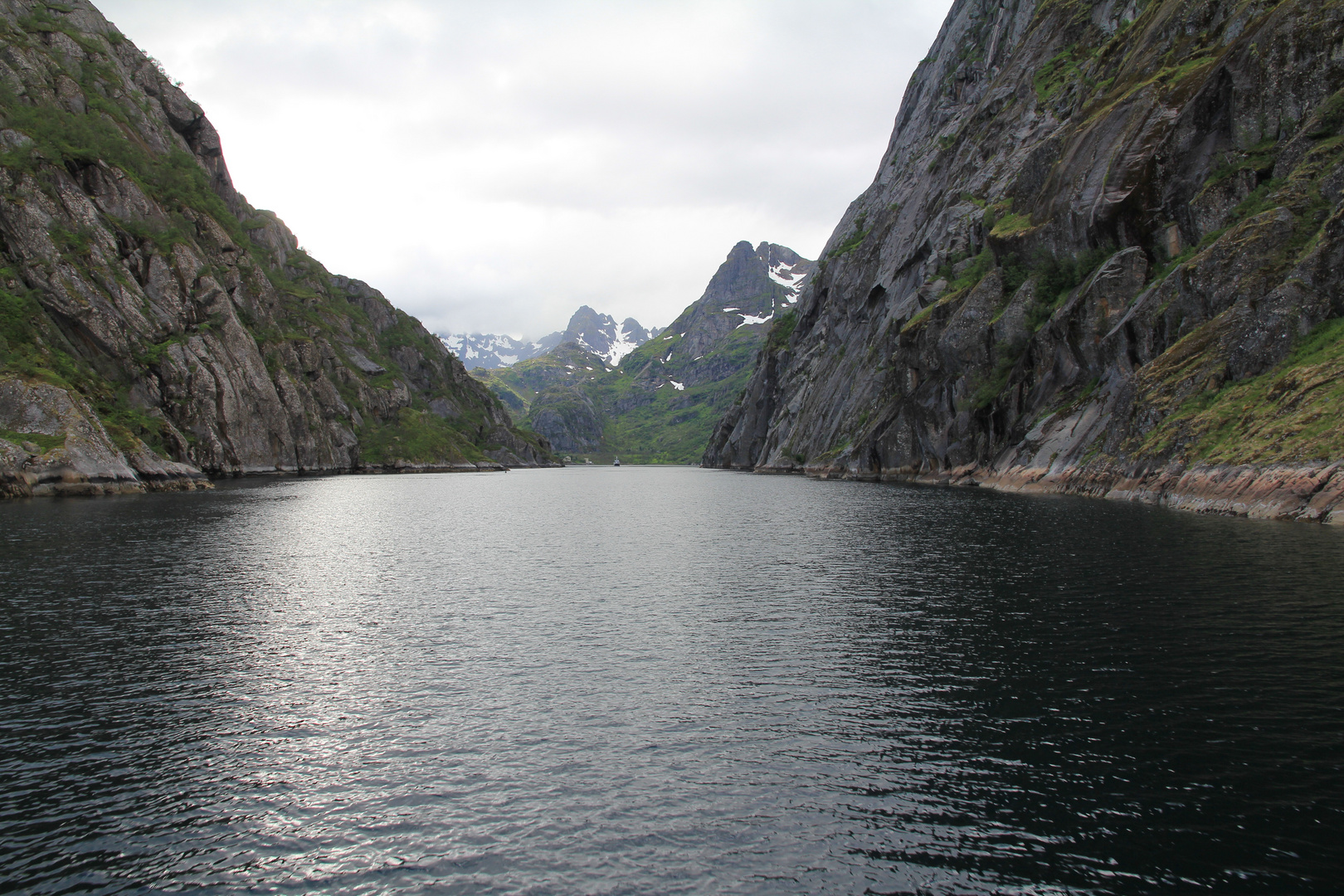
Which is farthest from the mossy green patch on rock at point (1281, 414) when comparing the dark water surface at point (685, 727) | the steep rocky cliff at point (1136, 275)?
the dark water surface at point (685, 727)

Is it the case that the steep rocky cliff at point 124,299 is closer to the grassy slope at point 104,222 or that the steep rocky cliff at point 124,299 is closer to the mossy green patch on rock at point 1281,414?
the grassy slope at point 104,222

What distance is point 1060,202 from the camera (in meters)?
84.4

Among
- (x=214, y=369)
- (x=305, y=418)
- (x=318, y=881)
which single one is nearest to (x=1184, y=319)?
(x=318, y=881)

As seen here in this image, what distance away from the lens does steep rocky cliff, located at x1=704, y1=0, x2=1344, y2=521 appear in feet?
158

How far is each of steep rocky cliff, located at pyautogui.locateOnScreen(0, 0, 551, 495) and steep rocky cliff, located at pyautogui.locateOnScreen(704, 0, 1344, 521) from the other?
10350 cm

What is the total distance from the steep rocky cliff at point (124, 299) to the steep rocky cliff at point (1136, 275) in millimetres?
103500

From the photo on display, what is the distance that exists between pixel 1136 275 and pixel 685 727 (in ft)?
254

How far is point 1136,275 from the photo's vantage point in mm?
71562

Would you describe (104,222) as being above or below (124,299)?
above

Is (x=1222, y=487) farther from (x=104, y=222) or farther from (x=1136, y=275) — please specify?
(x=104, y=222)

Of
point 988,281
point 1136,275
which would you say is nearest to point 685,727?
point 1136,275

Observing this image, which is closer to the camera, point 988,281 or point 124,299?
point 988,281

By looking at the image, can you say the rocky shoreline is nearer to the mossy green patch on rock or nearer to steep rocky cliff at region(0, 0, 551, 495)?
the mossy green patch on rock

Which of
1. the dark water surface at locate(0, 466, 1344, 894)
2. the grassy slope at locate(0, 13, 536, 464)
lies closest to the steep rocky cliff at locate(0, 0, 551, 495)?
the grassy slope at locate(0, 13, 536, 464)
